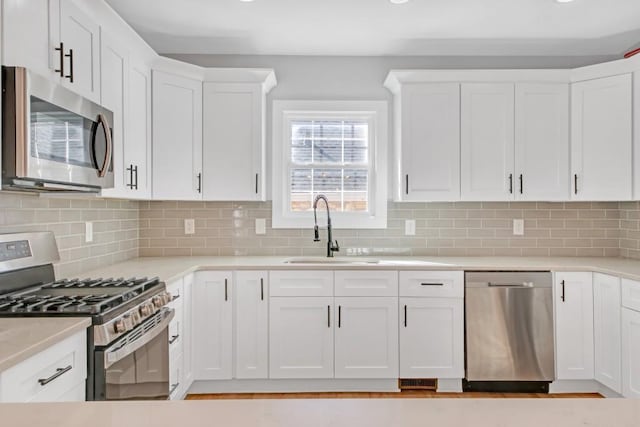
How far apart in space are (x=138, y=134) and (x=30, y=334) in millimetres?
1821

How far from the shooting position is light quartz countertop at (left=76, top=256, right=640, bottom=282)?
2.94 m

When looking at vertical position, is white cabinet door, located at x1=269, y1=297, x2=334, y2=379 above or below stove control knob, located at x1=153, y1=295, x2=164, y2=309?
below

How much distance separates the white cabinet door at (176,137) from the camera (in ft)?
10.8

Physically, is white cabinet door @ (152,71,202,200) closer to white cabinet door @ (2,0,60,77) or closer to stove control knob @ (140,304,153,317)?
white cabinet door @ (2,0,60,77)

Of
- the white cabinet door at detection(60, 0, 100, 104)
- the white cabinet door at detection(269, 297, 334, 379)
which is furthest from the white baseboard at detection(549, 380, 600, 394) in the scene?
the white cabinet door at detection(60, 0, 100, 104)

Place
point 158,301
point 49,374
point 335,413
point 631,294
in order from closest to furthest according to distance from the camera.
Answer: point 335,413 < point 49,374 < point 158,301 < point 631,294

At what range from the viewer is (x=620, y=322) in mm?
2936

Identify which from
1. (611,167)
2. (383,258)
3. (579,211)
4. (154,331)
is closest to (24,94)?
(154,331)

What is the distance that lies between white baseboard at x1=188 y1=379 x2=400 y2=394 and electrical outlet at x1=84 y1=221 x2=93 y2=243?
117 cm

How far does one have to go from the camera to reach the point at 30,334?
4.85ft

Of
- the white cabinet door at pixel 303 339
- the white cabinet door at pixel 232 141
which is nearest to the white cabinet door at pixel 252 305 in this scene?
the white cabinet door at pixel 303 339

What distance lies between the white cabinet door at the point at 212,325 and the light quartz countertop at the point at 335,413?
2.47 meters

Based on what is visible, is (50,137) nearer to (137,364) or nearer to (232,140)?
(137,364)

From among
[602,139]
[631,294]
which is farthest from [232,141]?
[631,294]
